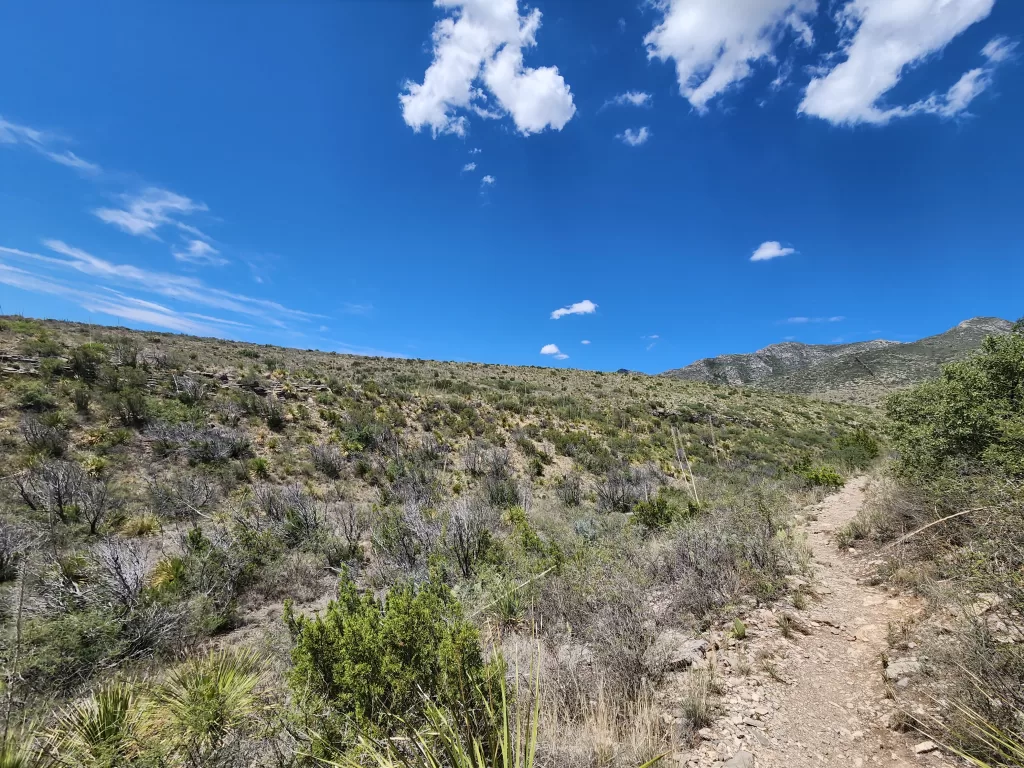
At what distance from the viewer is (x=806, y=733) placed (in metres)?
3.04

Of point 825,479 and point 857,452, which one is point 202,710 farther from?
point 857,452

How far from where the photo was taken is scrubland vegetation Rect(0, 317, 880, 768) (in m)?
2.78

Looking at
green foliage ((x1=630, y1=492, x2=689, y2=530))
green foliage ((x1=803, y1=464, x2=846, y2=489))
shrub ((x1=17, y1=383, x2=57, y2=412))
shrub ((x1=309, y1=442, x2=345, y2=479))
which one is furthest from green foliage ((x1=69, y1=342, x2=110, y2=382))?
green foliage ((x1=803, y1=464, x2=846, y2=489))

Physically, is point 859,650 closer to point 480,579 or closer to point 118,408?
point 480,579

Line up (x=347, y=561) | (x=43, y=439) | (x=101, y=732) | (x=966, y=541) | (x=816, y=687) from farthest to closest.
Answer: (x=43, y=439) < (x=347, y=561) < (x=966, y=541) < (x=816, y=687) < (x=101, y=732)

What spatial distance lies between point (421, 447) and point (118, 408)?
915cm

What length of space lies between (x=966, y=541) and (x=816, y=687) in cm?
244

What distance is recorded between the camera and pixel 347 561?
768 cm

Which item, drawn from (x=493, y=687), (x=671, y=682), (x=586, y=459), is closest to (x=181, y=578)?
(x=493, y=687)

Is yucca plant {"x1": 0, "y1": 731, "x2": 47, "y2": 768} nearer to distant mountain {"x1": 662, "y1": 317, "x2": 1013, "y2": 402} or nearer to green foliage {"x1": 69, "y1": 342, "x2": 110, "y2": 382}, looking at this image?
green foliage {"x1": 69, "y1": 342, "x2": 110, "y2": 382}

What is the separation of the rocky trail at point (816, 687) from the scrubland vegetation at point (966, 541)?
0.23m

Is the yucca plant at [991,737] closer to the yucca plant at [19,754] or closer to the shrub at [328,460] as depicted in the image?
the yucca plant at [19,754]

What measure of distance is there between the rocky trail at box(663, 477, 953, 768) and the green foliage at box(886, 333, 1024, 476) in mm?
3292

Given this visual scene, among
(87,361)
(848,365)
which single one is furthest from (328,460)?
(848,365)
